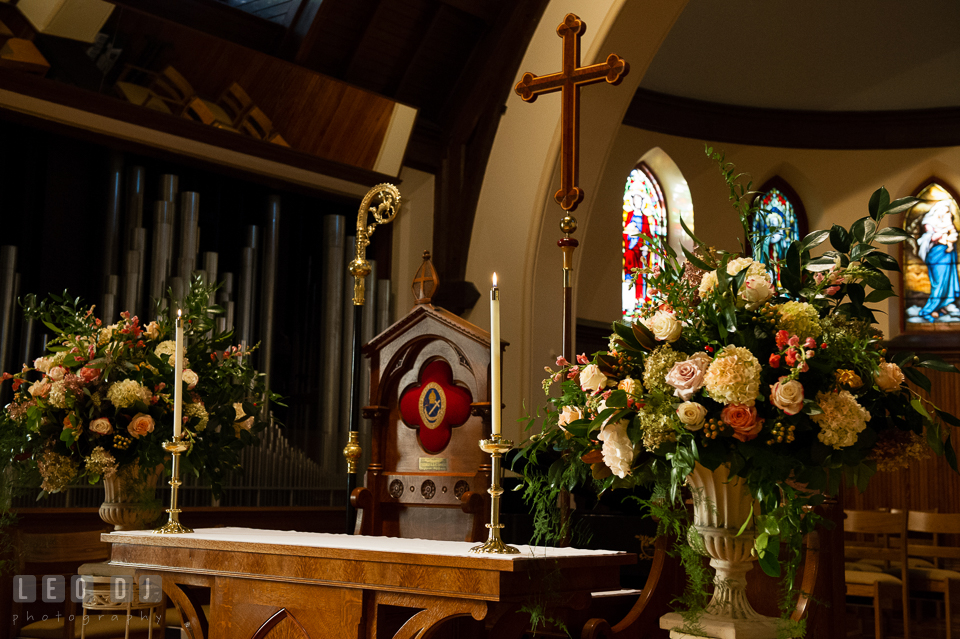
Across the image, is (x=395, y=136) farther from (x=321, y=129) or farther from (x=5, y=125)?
(x=5, y=125)

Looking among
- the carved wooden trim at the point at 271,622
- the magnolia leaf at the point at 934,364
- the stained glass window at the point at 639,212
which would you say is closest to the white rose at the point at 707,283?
the magnolia leaf at the point at 934,364

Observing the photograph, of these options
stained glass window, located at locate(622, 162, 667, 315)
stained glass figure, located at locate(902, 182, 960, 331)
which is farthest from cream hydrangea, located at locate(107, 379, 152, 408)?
stained glass figure, located at locate(902, 182, 960, 331)

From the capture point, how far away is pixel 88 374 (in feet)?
11.7

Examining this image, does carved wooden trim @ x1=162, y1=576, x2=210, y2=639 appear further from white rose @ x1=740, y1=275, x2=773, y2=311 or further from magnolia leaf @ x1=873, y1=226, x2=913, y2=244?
magnolia leaf @ x1=873, y1=226, x2=913, y2=244

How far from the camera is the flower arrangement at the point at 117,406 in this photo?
3.55 m

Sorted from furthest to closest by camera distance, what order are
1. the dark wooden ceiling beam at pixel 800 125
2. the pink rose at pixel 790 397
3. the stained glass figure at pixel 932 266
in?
1. the stained glass figure at pixel 932 266
2. the dark wooden ceiling beam at pixel 800 125
3. the pink rose at pixel 790 397

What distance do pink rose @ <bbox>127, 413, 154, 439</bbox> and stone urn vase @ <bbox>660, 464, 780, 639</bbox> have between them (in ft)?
6.76

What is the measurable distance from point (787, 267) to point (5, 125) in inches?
189

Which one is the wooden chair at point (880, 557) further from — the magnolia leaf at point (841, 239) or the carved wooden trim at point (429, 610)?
the carved wooden trim at point (429, 610)

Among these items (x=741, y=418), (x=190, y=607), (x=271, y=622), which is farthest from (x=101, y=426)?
(x=741, y=418)

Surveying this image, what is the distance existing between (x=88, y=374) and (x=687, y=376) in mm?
2398

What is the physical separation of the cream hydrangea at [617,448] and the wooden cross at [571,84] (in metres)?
1.66

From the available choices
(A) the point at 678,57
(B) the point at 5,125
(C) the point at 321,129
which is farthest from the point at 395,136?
(A) the point at 678,57

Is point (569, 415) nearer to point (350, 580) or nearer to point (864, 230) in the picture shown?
point (350, 580)
